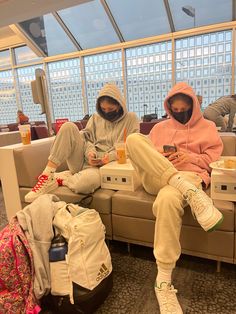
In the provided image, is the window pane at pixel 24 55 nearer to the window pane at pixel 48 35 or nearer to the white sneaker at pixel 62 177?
the window pane at pixel 48 35

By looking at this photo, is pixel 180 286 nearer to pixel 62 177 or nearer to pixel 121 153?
pixel 121 153

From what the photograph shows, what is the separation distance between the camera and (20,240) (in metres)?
1.18

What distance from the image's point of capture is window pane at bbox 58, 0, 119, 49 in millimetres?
5211

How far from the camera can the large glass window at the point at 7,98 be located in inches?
283

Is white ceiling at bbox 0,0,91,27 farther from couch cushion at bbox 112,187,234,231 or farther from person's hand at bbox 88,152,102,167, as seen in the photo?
couch cushion at bbox 112,187,234,231

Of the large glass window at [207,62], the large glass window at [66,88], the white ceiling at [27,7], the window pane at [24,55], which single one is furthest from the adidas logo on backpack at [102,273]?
the window pane at [24,55]

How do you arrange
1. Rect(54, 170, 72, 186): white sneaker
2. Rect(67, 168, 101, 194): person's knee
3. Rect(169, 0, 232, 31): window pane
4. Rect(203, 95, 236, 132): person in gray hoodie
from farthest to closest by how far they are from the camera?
1. Rect(169, 0, 232, 31): window pane
2. Rect(203, 95, 236, 132): person in gray hoodie
3. Rect(54, 170, 72, 186): white sneaker
4. Rect(67, 168, 101, 194): person's knee

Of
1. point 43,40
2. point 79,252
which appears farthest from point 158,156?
point 43,40

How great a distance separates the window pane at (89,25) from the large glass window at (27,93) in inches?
71.9

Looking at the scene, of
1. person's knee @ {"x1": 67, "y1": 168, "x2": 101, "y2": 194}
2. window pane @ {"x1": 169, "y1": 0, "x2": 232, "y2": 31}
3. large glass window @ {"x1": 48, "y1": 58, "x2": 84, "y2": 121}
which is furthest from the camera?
large glass window @ {"x1": 48, "y1": 58, "x2": 84, "y2": 121}

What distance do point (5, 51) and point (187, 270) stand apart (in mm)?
7400

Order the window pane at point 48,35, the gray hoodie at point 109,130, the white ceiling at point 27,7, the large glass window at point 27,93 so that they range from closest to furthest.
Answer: the gray hoodie at point 109,130 → the white ceiling at point 27,7 → the window pane at point 48,35 → the large glass window at point 27,93

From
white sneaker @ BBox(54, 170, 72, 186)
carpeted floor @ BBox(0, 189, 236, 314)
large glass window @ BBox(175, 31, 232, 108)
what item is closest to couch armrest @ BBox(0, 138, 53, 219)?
white sneaker @ BBox(54, 170, 72, 186)

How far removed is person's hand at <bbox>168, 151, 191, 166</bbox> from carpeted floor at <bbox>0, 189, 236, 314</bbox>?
1.95ft
